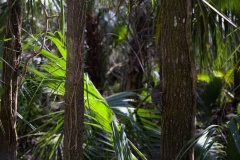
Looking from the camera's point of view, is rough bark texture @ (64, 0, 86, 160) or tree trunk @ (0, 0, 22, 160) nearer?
rough bark texture @ (64, 0, 86, 160)

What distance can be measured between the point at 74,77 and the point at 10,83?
53 cm

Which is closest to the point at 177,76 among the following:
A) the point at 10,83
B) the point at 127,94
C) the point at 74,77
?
the point at 74,77

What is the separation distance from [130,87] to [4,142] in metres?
3.86

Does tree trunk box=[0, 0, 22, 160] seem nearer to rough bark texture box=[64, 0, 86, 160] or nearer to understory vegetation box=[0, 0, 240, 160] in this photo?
understory vegetation box=[0, 0, 240, 160]

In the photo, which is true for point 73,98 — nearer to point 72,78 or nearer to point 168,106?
point 72,78

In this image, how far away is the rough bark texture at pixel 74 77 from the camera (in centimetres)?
262

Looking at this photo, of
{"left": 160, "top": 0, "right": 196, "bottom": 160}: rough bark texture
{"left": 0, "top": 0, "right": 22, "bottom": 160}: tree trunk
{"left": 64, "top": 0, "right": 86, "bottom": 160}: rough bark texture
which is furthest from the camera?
{"left": 160, "top": 0, "right": 196, "bottom": 160}: rough bark texture

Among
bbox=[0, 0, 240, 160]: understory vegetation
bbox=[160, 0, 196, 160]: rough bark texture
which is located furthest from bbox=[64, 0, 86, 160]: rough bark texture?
bbox=[160, 0, 196, 160]: rough bark texture

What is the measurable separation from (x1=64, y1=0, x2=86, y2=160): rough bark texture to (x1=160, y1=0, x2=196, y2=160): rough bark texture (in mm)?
656

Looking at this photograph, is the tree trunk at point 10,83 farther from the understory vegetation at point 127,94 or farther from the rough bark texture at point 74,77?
the rough bark texture at point 74,77

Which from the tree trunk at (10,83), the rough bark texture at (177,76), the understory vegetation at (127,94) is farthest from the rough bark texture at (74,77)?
the rough bark texture at (177,76)

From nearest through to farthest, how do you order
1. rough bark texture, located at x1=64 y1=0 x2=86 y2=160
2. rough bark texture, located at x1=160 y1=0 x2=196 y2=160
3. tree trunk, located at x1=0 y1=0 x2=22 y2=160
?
rough bark texture, located at x1=64 y1=0 x2=86 y2=160, tree trunk, located at x1=0 y1=0 x2=22 y2=160, rough bark texture, located at x1=160 y1=0 x2=196 y2=160

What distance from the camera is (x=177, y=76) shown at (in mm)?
3080

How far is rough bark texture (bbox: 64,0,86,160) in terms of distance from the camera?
2.62m
